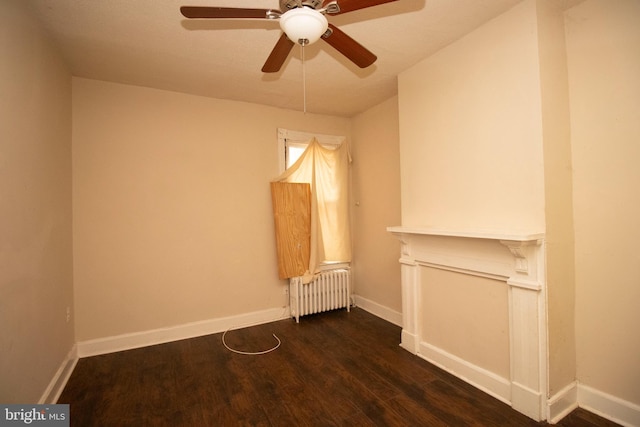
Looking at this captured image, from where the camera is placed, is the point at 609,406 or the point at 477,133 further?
the point at 477,133

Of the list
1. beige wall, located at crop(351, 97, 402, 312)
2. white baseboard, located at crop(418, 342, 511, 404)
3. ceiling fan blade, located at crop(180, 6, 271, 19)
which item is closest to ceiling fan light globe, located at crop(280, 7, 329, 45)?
ceiling fan blade, located at crop(180, 6, 271, 19)

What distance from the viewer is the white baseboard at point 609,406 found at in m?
1.68

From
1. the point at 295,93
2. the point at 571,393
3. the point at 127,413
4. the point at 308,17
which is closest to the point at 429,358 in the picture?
the point at 571,393

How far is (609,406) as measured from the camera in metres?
1.77

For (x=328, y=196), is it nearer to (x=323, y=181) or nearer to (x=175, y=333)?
(x=323, y=181)

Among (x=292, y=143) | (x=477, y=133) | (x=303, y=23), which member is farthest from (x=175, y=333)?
(x=477, y=133)

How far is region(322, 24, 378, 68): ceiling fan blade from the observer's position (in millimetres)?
1512

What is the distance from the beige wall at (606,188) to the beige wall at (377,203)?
162 centimetres

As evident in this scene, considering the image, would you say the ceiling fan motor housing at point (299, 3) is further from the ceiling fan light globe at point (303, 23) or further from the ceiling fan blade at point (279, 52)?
the ceiling fan blade at point (279, 52)

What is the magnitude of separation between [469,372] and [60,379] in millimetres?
3014

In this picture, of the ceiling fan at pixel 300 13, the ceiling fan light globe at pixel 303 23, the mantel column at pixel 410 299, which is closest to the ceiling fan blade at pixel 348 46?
the ceiling fan at pixel 300 13

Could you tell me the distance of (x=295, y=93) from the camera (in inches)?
126

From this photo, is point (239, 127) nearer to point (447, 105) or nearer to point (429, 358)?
point (447, 105)

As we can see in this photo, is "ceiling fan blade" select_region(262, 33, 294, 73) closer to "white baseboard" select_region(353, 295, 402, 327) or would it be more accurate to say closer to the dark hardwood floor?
the dark hardwood floor
